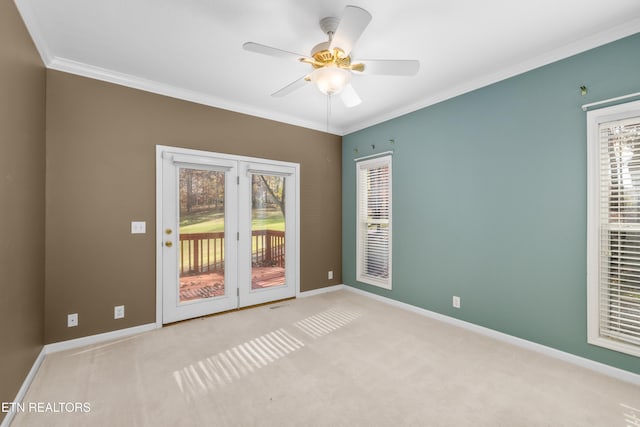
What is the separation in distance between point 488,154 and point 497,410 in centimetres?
226

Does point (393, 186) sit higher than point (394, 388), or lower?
higher

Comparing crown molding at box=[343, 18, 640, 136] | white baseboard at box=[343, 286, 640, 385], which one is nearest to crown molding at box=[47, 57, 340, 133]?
crown molding at box=[343, 18, 640, 136]

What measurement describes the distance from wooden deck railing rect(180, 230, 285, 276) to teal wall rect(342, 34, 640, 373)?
1733 millimetres

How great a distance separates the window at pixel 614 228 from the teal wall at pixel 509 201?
69mm

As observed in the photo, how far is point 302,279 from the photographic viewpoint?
434 centimetres

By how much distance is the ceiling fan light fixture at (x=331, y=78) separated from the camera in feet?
6.82

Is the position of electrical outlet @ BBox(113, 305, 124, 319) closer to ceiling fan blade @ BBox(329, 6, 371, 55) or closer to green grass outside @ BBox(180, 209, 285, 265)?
green grass outside @ BBox(180, 209, 285, 265)

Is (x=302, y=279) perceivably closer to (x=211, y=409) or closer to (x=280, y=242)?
(x=280, y=242)

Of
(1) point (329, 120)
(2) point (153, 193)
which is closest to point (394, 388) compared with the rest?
(2) point (153, 193)

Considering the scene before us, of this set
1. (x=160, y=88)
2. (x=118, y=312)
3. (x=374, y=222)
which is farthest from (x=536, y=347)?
(x=160, y=88)

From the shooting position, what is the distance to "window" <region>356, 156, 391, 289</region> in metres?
4.12

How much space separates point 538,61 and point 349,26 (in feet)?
6.53

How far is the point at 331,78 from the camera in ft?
6.88

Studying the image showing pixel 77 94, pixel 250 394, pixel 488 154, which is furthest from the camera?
pixel 488 154
